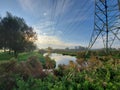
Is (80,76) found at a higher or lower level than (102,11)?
lower

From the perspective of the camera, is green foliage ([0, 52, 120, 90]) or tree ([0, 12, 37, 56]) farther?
tree ([0, 12, 37, 56])

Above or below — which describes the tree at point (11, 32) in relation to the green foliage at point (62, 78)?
above

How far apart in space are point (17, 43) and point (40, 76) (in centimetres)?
3065

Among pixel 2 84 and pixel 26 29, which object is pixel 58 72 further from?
pixel 26 29

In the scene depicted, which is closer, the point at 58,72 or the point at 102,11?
the point at 58,72

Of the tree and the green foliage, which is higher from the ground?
the tree

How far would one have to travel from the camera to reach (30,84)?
3602 mm

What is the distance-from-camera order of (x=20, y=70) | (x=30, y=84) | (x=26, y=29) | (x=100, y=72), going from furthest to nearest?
(x=26, y=29)
(x=20, y=70)
(x=100, y=72)
(x=30, y=84)

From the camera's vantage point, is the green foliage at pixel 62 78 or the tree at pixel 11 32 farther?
the tree at pixel 11 32

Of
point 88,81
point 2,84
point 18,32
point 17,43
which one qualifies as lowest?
point 2,84

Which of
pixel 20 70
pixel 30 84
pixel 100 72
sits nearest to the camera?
pixel 30 84

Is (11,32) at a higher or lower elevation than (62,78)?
higher

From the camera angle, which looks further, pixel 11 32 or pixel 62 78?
pixel 11 32

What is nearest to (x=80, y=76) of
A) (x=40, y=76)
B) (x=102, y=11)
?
(x=40, y=76)
